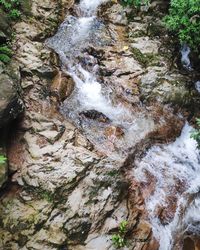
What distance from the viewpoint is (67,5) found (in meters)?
12.0

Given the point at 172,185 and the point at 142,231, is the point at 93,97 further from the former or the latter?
the point at 142,231

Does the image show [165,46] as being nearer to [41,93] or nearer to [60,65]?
[60,65]

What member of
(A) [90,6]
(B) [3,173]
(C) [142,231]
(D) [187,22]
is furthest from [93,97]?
(A) [90,6]

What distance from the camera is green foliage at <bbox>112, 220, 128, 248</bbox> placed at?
252 inches

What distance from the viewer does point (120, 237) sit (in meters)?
6.48

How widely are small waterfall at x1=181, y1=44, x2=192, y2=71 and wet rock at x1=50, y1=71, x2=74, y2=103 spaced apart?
11.8 feet

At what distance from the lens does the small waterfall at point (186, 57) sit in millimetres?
10111

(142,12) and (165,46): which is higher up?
(142,12)

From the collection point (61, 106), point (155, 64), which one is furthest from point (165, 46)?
point (61, 106)

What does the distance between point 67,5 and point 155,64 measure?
4.43 m

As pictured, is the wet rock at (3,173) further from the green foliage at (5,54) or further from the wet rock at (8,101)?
the green foliage at (5,54)

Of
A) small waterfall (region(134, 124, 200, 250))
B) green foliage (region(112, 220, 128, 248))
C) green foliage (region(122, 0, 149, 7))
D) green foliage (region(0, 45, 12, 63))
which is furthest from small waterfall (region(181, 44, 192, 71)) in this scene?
green foliage (region(112, 220, 128, 248))

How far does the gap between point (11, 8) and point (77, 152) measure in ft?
18.8

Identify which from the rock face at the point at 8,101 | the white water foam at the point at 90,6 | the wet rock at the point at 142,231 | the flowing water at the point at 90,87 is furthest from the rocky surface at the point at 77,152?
the white water foam at the point at 90,6
